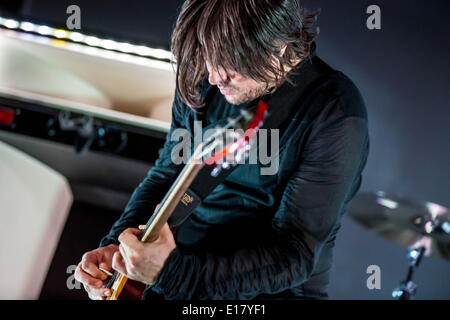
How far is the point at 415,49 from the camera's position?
2328 millimetres

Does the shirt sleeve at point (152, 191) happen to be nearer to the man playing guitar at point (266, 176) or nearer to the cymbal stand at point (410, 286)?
the man playing guitar at point (266, 176)

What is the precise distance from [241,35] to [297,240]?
19.3 inches

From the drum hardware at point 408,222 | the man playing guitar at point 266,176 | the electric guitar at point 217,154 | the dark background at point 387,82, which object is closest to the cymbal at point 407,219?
the drum hardware at point 408,222

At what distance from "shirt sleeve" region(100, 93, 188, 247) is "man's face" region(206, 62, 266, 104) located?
0.96 ft

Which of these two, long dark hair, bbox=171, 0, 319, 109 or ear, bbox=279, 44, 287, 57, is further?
ear, bbox=279, 44, 287, 57

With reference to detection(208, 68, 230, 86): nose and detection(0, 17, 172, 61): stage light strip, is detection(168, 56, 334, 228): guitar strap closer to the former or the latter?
detection(208, 68, 230, 86): nose

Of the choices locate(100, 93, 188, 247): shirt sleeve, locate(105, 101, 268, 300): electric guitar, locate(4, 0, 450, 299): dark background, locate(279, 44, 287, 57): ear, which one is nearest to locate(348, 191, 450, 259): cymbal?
locate(4, 0, 450, 299): dark background

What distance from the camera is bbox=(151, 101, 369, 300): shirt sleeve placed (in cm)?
114

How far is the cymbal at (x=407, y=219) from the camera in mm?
1978

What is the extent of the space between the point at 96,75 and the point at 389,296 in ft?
6.26

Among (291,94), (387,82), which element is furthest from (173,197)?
(387,82)

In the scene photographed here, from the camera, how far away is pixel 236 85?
1.20 metres

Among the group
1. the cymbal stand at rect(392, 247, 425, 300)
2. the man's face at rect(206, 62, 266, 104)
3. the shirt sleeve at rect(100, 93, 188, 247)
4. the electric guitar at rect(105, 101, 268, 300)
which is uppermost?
the man's face at rect(206, 62, 266, 104)
